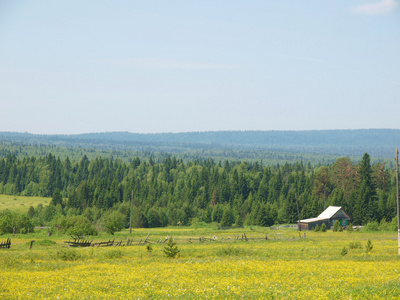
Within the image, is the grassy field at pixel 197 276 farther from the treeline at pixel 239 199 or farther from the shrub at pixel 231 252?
the treeline at pixel 239 199

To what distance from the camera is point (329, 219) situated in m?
104

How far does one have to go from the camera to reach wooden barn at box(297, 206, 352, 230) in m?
102

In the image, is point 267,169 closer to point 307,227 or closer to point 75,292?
point 307,227

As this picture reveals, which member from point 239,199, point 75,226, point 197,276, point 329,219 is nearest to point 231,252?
point 197,276

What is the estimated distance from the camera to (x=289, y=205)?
399 ft

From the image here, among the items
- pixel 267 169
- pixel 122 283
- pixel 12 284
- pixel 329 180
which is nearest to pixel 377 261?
Answer: pixel 122 283

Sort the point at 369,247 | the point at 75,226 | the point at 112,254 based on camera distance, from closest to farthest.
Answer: the point at 112,254 < the point at 369,247 < the point at 75,226

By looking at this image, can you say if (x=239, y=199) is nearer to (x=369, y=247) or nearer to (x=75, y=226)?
(x=75, y=226)

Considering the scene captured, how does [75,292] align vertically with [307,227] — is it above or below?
above

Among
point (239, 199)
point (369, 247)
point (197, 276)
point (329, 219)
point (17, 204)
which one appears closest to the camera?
point (197, 276)

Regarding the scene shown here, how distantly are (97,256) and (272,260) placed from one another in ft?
51.4

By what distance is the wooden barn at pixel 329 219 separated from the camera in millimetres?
101562

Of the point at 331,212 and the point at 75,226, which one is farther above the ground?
the point at 75,226

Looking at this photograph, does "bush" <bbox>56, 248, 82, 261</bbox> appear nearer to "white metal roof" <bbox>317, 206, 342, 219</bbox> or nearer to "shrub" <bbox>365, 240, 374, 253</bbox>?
"shrub" <bbox>365, 240, 374, 253</bbox>
